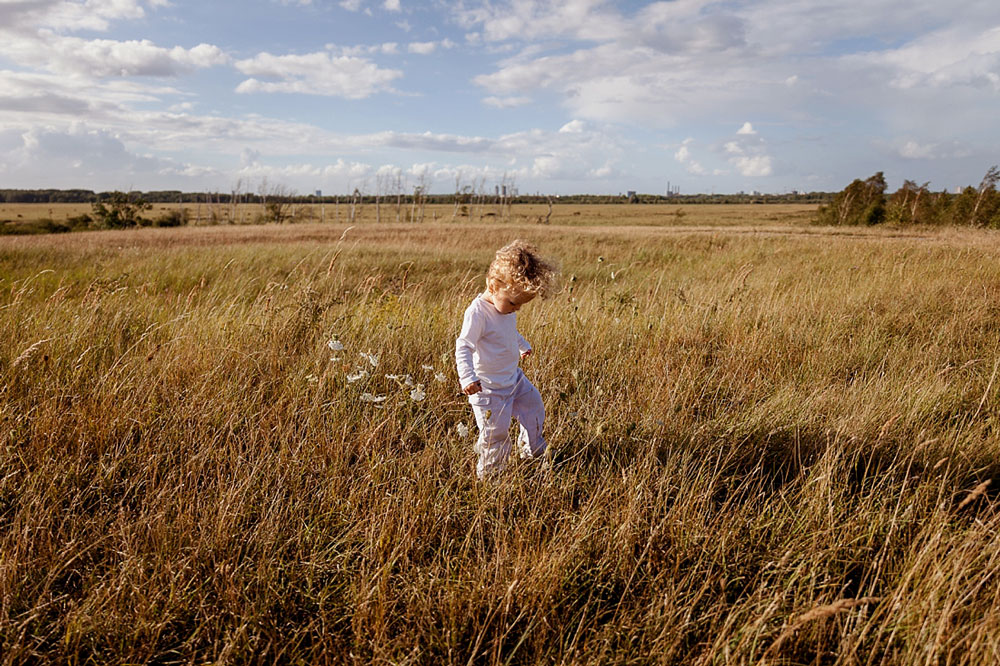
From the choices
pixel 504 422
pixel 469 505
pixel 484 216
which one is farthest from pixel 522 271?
pixel 484 216

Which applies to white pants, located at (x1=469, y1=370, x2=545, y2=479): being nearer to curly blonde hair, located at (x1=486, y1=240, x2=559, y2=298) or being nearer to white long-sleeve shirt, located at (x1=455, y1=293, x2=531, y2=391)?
white long-sleeve shirt, located at (x1=455, y1=293, x2=531, y2=391)

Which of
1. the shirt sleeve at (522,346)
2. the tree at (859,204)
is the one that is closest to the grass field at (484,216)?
the tree at (859,204)

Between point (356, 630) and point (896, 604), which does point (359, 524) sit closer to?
point (356, 630)

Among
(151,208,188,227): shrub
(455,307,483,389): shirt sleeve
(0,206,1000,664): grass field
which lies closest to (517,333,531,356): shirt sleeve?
(455,307,483,389): shirt sleeve

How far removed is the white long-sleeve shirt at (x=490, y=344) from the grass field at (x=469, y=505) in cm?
34

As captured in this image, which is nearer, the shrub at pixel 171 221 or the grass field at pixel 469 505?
the grass field at pixel 469 505

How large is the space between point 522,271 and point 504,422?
712mm

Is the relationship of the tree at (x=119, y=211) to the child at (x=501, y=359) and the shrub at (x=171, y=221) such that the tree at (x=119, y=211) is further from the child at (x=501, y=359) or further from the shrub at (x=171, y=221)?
the child at (x=501, y=359)

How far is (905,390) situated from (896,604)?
2254 millimetres

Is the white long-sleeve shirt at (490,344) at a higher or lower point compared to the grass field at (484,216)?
lower

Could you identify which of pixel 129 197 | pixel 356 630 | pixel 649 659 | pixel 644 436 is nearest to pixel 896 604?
pixel 649 659

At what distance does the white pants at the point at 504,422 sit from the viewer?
2.42 m

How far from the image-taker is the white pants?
2422 millimetres

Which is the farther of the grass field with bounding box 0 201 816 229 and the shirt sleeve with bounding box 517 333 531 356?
the grass field with bounding box 0 201 816 229
